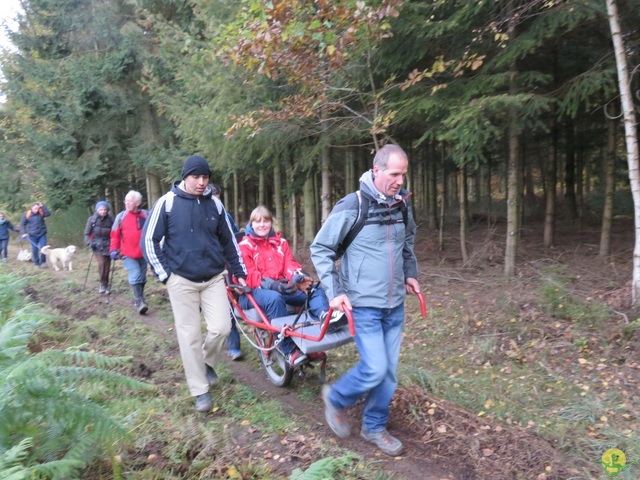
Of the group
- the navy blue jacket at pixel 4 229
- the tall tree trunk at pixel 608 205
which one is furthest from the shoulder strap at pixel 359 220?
the navy blue jacket at pixel 4 229

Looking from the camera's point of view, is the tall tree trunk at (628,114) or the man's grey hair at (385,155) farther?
the tall tree trunk at (628,114)

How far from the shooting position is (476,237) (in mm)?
11930

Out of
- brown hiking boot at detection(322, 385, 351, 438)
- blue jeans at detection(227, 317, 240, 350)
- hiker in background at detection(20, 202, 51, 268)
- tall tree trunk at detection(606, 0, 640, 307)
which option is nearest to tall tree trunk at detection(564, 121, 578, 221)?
tall tree trunk at detection(606, 0, 640, 307)

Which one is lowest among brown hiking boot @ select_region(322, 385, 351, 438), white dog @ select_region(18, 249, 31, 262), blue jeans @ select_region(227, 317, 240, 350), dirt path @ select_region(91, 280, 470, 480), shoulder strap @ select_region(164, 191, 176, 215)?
dirt path @ select_region(91, 280, 470, 480)

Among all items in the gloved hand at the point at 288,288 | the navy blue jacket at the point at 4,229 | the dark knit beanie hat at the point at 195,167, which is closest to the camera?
the dark knit beanie hat at the point at 195,167

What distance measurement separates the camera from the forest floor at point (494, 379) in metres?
3.73

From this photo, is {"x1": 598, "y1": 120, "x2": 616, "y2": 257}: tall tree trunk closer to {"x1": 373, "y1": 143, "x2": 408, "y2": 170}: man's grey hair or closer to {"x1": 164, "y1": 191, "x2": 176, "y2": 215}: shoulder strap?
{"x1": 373, "y1": 143, "x2": 408, "y2": 170}: man's grey hair

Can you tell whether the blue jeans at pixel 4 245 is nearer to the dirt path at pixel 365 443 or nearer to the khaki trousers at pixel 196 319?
the dirt path at pixel 365 443

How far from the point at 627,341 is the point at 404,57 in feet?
17.2

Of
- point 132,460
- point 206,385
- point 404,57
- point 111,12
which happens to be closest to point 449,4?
point 404,57

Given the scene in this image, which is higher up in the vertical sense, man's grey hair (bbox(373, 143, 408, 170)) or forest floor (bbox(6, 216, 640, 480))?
man's grey hair (bbox(373, 143, 408, 170))

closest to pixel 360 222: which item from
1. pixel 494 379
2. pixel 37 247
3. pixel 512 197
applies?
pixel 494 379

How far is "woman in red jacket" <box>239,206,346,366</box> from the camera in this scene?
16.8 feet

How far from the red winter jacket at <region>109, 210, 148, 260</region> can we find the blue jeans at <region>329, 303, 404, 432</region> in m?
5.74
